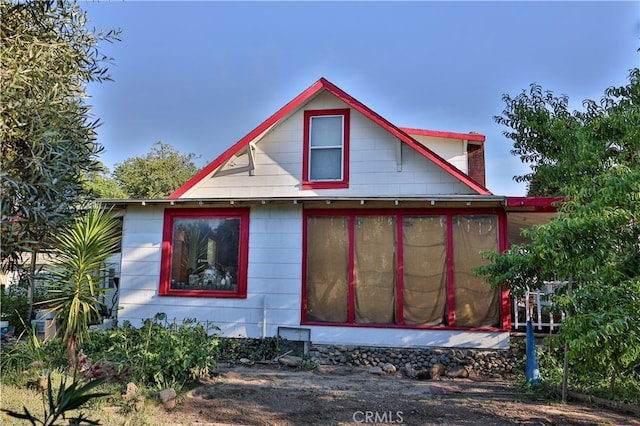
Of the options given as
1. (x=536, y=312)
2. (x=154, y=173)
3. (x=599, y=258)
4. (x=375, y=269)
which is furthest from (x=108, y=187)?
(x=599, y=258)

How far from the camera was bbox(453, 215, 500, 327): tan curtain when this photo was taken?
7965 mm

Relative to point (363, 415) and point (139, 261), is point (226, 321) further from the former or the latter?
point (363, 415)

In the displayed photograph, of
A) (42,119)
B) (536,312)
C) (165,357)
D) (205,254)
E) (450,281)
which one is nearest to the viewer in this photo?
(42,119)

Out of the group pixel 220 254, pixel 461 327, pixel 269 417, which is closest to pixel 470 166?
pixel 461 327

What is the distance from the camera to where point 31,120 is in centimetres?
509

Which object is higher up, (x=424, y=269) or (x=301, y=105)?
(x=301, y=105)

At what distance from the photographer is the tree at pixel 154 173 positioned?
2533 cm

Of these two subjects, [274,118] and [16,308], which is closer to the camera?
[274,118]

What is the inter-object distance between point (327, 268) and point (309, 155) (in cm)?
266

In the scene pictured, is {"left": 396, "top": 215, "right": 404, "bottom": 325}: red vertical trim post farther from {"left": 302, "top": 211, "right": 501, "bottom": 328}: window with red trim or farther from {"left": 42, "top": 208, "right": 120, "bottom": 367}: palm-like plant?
{"left": 42, "top": 208, "right": 120, "bottom": 367}: palm-like plant

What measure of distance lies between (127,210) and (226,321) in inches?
121

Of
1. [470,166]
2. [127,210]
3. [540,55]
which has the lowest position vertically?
[127,210]

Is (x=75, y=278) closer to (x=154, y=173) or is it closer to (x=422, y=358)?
(x=422, y=358)

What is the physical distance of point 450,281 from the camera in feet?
26.5
